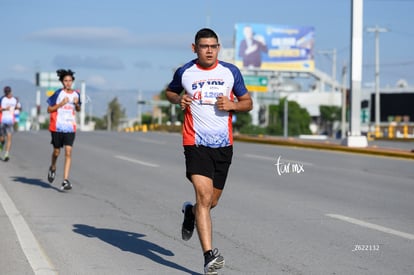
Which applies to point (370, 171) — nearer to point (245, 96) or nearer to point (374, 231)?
point (374, 231)

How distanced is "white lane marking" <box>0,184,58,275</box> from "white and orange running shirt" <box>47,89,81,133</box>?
265 centimetres

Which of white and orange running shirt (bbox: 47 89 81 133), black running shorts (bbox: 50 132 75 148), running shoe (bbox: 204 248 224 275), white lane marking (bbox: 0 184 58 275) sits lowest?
white lane marking (bbox: 0 184 58 275)

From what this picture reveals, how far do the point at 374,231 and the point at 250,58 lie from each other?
75252 mm

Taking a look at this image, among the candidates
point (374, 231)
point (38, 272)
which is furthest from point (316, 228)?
point (38, 272)

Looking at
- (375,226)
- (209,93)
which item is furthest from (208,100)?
(375,226)

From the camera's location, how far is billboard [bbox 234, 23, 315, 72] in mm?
83500

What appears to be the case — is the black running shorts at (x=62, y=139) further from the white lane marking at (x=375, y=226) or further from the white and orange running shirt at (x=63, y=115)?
the white lane marking at (x=375, y=226)

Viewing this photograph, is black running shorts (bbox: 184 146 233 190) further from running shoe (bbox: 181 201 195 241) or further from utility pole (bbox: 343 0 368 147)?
utility pole (bbox: 343 0 368 147)

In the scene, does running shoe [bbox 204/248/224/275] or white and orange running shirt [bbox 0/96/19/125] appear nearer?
running shoe [bbox 204/248/224/275]

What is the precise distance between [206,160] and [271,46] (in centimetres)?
7795

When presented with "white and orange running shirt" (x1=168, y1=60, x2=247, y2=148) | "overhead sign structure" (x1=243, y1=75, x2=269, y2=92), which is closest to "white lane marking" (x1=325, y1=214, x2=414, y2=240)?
"white and orange running shirt" (x1=168, y1=60, x2=247, y2=148)

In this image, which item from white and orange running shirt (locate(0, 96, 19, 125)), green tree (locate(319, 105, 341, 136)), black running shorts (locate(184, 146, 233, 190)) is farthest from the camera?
green tree (locate(319, 105, 341, 136))

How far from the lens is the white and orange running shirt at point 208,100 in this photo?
6777mm

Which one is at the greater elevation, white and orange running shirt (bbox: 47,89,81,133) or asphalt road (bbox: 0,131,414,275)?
white and orange running shirt (bbox: 47,89,81,133)
